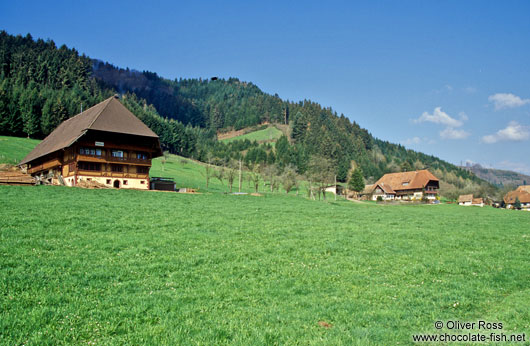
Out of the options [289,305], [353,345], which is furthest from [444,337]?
[289,305]

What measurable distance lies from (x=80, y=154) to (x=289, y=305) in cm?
4537

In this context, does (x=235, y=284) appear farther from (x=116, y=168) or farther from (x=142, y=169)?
(x=142, y=169)

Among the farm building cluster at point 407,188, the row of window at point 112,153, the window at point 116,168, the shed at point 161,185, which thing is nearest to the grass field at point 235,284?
the row of window at point 112,153

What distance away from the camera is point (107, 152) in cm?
4900

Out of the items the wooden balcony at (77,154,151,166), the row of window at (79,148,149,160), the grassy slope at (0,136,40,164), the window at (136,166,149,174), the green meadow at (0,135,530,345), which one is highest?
the grassy slope at (0,136,40,164)

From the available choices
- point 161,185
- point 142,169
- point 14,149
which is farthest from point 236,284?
point 14,149

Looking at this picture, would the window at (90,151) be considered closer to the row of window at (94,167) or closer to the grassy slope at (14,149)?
the row of window at (94,167)

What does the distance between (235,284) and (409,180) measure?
114420 mm

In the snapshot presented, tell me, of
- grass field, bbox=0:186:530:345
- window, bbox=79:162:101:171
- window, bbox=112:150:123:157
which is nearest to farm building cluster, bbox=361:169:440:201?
window, bbox=112:150:123:157

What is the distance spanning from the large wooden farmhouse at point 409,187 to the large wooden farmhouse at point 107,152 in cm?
7979

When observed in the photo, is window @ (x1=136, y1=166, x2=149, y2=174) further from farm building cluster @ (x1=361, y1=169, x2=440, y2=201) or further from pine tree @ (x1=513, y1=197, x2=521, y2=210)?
pine tree @ (x1=513, y1=197, x2=521, y2=210)

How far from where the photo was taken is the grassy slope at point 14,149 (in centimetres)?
6216

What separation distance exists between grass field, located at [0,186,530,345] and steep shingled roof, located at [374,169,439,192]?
9843 cm

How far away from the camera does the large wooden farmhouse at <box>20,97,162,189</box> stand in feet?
155
